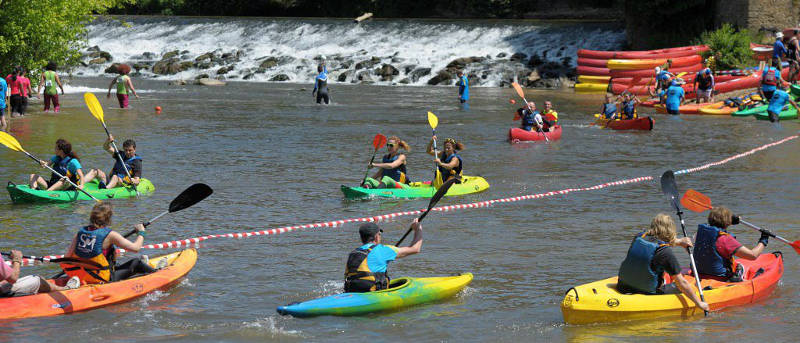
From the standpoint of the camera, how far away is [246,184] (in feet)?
56.8

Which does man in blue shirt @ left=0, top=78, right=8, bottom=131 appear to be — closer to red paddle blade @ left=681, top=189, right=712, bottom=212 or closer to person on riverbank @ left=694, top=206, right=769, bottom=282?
red paddle blade @ left=681, top=189, right=712, bottom=212

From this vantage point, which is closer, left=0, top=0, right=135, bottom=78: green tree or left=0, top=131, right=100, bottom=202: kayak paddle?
left=0, top=131, right=100, bottom=202: kayak paddle

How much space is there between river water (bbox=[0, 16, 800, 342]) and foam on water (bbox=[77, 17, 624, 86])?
16091mm

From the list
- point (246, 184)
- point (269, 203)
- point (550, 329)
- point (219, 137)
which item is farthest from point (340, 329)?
point (219, 137)

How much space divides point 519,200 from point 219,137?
10.5 meters

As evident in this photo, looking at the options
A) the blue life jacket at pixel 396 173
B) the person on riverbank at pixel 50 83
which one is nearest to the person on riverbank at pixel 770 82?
the blue life jacket at pixel 396 173

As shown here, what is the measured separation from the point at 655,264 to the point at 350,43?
1665 inches

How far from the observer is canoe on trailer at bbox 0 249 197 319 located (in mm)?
8969

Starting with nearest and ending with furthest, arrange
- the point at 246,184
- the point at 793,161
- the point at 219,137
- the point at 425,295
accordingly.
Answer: the point at 425,295, the point at 246,184, the point at 793,161, the point at 219,137

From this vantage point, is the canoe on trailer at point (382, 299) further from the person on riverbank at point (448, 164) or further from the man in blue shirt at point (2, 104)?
the man in blue shirt at point (2, 104)

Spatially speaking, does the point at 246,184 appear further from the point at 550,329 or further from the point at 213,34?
the point at 213,34

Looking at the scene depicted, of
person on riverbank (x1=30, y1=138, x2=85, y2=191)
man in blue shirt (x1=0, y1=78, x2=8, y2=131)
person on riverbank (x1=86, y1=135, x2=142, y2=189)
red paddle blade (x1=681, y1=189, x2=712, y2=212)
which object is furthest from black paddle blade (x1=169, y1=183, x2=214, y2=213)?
man in blue shirt (x1=0, y1=78, x2=8, y2=131)

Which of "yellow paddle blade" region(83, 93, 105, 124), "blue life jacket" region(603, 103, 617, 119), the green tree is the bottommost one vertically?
"blue life jacket" region(603, 103, 617, 119)

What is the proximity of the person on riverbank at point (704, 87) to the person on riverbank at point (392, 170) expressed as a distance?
61.0 ft
